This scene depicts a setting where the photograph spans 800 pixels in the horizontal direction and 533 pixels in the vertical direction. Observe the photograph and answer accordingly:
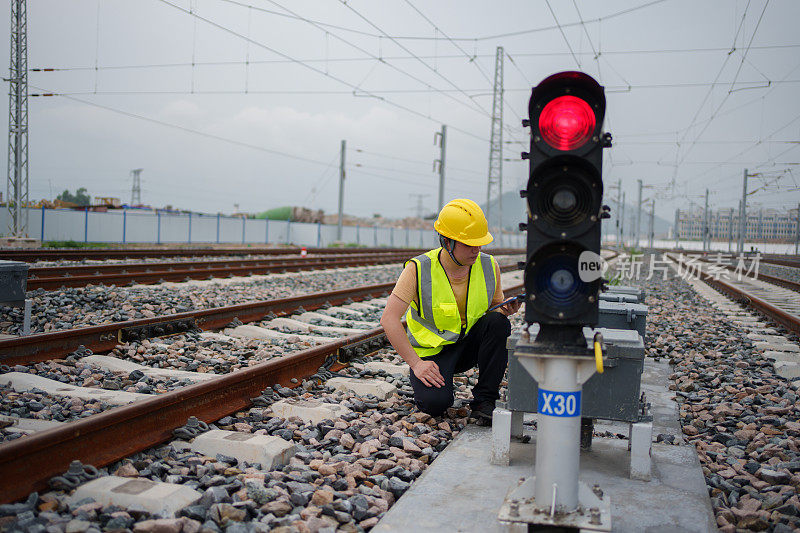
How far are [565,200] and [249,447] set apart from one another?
1.95 meters

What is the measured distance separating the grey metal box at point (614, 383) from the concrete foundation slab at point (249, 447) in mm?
1241

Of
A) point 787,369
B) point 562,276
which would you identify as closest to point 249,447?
point 562,276

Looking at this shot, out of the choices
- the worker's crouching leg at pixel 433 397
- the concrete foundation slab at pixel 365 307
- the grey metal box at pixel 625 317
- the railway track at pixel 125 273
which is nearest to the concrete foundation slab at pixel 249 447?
the worker's crouching leg at pixel 433 397

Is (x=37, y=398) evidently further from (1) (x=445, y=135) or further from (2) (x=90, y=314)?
(1) (x=445, y=135)

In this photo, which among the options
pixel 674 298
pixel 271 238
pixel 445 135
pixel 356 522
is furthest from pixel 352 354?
pixel 271 238

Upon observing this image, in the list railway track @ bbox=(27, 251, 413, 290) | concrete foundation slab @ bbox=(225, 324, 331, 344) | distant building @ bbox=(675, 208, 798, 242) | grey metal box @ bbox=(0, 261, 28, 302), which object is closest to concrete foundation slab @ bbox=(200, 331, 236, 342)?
concrete foundation slab @ bbox=(225, 324, 331, 344)

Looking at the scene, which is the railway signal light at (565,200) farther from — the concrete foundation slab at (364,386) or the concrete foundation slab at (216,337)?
the concrete foundation slab at (216,337)

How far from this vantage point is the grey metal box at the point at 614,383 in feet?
10.3

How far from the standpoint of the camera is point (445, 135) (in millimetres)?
33750

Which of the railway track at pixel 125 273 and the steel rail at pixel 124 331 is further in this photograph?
the railway track at pixel 125 273

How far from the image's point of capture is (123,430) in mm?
3170

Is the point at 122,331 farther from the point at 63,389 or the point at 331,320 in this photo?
the point at 331,320

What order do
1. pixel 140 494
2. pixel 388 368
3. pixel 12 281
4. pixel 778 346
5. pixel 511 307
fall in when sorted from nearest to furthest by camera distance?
pixel 140 494, pixel 511 307, pixel 388 368, pixel 12 281, pixel 778 346

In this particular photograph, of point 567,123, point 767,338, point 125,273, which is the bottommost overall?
point 767,338
